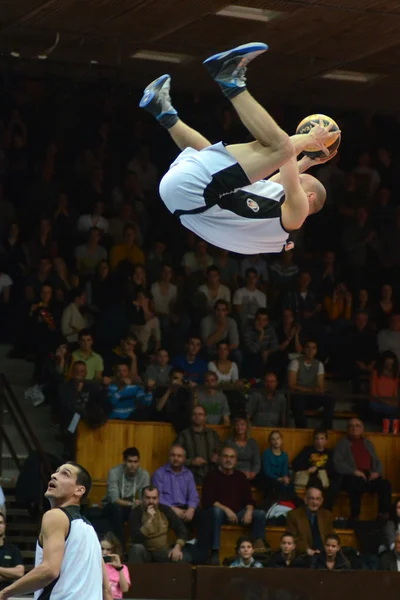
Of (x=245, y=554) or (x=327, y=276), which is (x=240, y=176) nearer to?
(x=245, y=554)

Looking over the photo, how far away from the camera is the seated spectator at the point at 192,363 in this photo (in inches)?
532

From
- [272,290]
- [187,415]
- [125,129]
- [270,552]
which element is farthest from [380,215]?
[270,552]

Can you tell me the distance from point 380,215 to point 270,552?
604 centimetres

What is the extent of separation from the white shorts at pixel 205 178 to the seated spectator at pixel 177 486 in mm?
6794

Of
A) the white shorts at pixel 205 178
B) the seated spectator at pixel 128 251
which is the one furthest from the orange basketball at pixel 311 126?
the seated spectator at pixel 128 251

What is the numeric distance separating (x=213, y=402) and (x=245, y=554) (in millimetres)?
2092

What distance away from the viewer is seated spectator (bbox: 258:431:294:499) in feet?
42.4

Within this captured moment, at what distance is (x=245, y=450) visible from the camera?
12.9 m

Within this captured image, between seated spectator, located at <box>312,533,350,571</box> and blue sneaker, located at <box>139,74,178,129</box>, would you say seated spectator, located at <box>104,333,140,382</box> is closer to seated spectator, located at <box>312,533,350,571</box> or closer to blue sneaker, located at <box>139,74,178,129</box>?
seated spectator, located at <box>312,533,350,571</box>

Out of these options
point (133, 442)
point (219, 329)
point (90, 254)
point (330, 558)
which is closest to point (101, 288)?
point (90, 254)

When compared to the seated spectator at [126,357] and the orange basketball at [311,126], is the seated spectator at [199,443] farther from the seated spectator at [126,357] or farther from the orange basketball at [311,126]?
the orange basketball at [311,126]

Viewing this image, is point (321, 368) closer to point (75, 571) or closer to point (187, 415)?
point (187, 415)

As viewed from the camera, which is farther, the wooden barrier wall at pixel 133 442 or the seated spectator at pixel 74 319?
the seated spectator at pixel 74 319

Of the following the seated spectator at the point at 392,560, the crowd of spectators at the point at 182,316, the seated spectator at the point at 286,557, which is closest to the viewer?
the seated spectator at the point at 286,557
